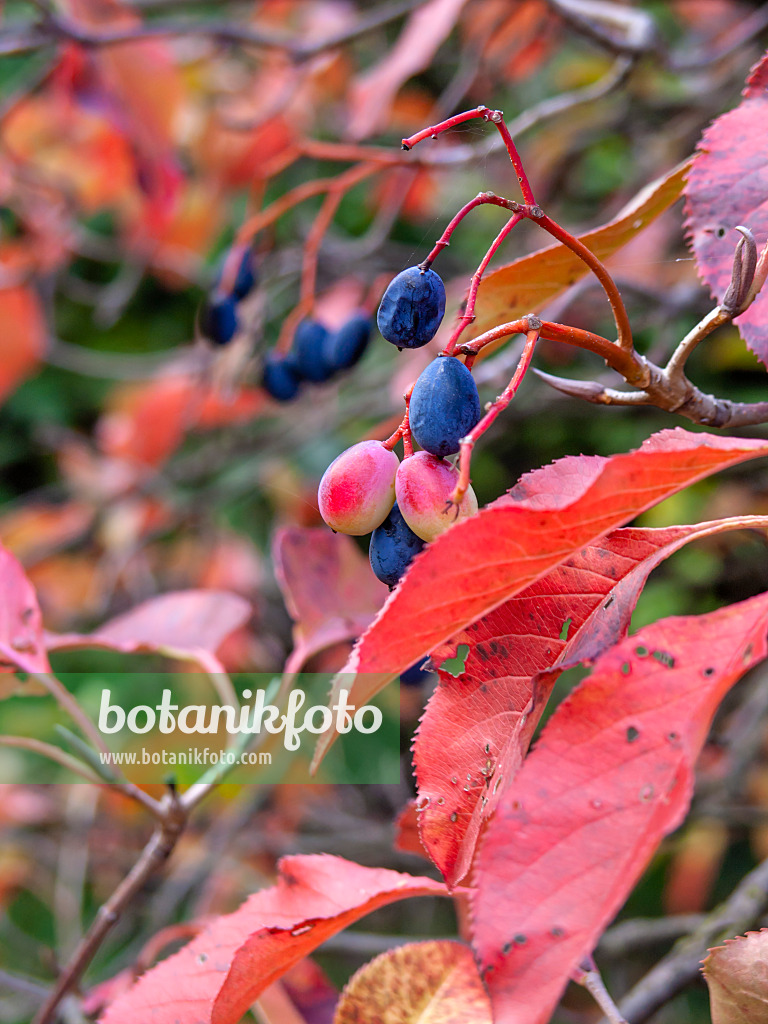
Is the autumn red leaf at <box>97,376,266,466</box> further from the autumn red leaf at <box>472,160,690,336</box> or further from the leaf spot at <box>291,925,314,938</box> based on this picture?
the leaf spot at <box>291,925,314,938</box>

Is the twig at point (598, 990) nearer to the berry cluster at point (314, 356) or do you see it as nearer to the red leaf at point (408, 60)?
the berry cluster at point (314, 356)

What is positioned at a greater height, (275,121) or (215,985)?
(275,121)

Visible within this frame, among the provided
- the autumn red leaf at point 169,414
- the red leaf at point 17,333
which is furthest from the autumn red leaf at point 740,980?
the red leaf at point 17,333

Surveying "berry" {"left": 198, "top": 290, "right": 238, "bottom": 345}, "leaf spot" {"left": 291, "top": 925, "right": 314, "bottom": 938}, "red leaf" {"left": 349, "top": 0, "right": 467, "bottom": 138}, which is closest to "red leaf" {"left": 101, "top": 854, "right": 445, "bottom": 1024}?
"leaf spot" {"left": 291, "top": 925, "right": 314, "bottom": 938}

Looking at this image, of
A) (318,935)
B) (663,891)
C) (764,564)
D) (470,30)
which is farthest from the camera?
(663,891)

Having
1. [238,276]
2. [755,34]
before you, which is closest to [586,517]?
[238,276]

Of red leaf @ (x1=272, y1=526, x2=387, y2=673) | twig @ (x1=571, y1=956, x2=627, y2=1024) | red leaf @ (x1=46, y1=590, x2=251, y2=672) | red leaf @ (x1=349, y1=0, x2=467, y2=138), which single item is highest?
red leaf @ (x1=349, y1=0, x2=467, y2=138)

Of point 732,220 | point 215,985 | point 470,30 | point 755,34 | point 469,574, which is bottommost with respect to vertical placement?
point 215,985

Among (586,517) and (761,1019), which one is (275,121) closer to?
(586,517)
